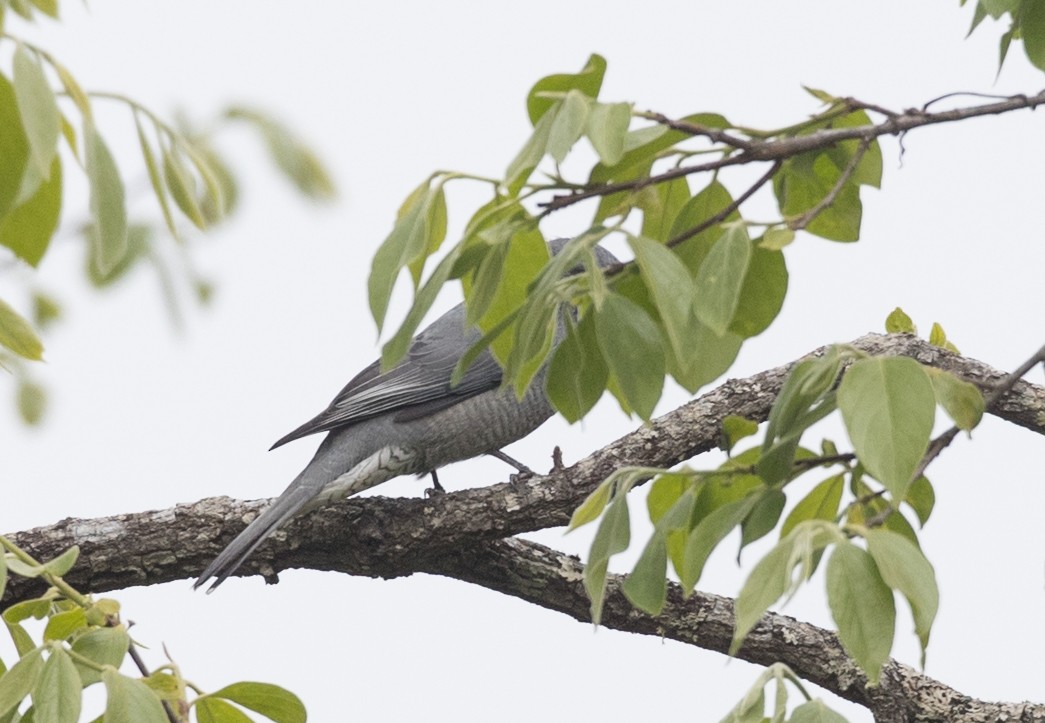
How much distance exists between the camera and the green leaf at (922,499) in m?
2.09

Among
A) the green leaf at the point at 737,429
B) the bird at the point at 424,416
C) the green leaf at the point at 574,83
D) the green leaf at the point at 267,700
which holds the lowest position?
the green leaf at the point at 267,700

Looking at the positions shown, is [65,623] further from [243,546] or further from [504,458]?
[504,458]

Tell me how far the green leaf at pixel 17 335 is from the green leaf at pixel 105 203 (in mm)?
574

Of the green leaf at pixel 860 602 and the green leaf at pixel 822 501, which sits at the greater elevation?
the green leaf at pixel 822 501

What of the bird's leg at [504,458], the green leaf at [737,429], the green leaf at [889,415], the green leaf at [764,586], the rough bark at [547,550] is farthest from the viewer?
the bird's leg at [504,458]

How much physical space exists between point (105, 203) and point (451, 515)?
120 inches

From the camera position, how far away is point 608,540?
6.29 feet

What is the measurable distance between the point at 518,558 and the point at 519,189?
246cm

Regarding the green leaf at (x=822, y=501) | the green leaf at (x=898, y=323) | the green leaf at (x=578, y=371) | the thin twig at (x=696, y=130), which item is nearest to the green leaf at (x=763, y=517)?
the green leaf at (x=822, y=501)

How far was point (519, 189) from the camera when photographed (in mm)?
1827

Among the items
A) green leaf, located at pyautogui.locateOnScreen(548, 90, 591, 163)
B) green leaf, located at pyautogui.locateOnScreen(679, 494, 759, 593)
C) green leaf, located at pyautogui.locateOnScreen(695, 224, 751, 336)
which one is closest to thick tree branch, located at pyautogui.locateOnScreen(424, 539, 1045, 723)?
green leaf, located at pyautogui.locateOnScreen(679, 494, 759, 593)

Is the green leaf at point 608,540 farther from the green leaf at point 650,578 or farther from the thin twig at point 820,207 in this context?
the thin twig at point 820,207

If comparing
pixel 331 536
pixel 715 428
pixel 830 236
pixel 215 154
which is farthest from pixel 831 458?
pixel 331 536

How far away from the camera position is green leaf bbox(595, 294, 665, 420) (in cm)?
176
